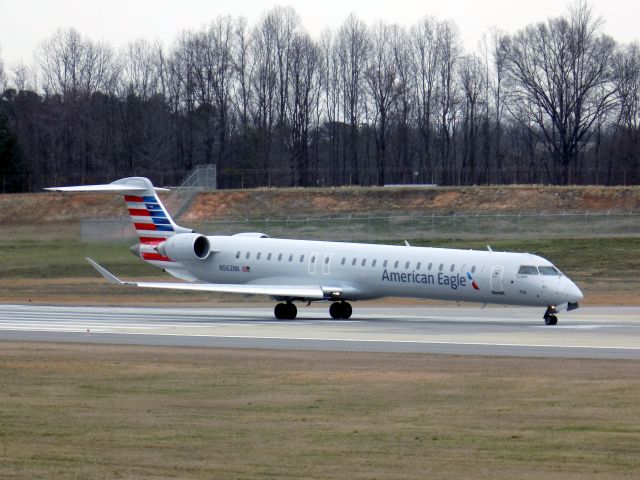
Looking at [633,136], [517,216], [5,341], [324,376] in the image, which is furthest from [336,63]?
[324,376]

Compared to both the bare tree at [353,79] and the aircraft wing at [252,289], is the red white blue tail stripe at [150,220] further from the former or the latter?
the bare tree at [353,79]

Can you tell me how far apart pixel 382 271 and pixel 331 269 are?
2.06 metres

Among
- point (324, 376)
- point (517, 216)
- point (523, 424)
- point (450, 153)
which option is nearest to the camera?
point (523, 424)

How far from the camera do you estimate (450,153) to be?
112m

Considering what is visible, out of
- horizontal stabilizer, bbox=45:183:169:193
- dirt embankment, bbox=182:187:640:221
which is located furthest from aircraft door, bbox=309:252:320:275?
dirt embankment, bbox=182:187:640:221

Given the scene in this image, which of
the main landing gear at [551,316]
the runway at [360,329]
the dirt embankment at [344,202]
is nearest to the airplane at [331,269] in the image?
the main landing gear at [551,316]

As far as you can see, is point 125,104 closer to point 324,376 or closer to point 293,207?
point 293,207

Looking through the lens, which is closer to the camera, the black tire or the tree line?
the black tire

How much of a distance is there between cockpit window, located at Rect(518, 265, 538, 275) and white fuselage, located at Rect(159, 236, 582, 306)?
62 millimetres

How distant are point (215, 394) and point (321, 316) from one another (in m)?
21.8

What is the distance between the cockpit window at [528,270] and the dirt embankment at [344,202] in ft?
139

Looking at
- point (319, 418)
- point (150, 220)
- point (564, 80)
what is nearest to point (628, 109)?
point (564, 80)

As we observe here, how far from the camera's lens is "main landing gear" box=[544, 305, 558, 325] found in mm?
32625

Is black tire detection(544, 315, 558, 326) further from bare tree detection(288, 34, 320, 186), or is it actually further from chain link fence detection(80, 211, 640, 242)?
bare tree detection(288, 34, 320, 186)
